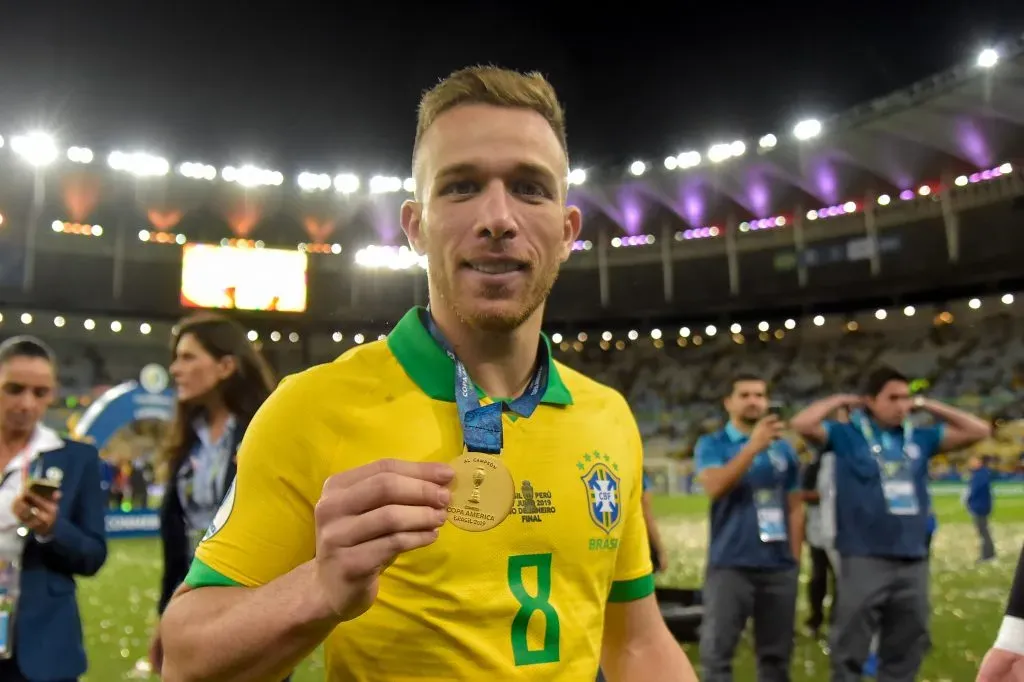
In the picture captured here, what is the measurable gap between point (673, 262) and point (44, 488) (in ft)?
127

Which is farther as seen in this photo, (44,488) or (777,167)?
(777,167)

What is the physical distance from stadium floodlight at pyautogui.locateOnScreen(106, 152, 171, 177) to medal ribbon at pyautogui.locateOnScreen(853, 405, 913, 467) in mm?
32242

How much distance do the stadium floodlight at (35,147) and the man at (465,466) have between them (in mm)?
32875

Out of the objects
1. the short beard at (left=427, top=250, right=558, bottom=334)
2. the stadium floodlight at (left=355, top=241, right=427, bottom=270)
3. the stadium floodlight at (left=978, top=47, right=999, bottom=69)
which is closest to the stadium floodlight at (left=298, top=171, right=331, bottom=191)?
the stadium floodlight at (left=355, top=241, right=427, bottom=270)

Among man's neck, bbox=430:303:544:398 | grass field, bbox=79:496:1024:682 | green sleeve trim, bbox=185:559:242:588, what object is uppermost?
man's neck, bbox=430:303:544:398

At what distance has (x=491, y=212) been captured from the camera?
57.3 inches

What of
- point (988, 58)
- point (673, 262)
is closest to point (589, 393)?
point (988, 58)

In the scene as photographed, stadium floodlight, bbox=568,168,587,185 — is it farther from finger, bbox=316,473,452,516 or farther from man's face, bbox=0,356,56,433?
finger, bbox=316,473,452,516

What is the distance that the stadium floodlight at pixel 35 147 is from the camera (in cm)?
2811

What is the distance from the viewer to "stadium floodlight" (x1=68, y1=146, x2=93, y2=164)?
30109 millimetres

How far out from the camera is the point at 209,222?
36969 mm

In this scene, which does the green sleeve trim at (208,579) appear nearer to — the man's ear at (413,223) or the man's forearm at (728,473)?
the man's ear at (413,223)

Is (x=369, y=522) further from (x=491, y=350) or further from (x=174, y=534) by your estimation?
(x=174, y=534)

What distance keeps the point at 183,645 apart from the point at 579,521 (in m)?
0.79
